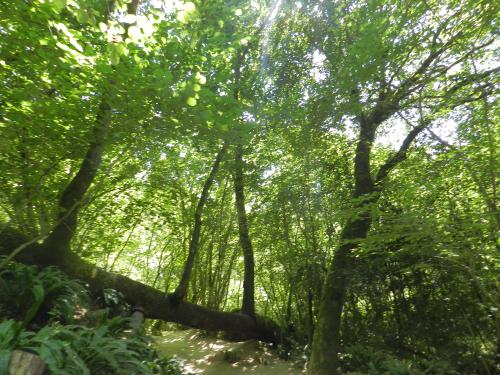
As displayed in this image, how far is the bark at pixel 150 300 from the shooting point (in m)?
4.07

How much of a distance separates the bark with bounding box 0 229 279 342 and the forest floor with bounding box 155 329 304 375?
333 millimetres

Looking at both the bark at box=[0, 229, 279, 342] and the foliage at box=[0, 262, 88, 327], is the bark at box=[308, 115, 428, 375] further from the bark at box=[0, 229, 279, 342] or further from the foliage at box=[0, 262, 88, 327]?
the foliage at box=[0, 262, 88, 327]

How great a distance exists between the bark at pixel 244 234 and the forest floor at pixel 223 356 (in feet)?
2.32

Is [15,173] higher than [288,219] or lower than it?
lower

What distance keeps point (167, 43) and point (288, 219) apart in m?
3.73

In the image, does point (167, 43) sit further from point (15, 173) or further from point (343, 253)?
point (343, 253)

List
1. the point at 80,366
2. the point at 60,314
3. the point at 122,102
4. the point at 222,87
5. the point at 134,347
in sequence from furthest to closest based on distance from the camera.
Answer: the point at 222,87 < the point at 60,314 < the point at 134,347 < the point at 122,102 < the point at 80,366

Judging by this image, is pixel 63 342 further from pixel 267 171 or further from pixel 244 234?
pixel 267 171

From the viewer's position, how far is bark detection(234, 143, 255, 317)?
217 inches

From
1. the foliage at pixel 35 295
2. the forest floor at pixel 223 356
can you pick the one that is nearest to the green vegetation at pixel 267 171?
the foliage at pixel 35 295

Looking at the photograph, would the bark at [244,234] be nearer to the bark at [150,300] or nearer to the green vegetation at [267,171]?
the green vegetation at [267,171]

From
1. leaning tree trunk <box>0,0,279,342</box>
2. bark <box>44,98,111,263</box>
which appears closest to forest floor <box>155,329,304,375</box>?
leaning tree trunk <box>0,0,279,342</box>

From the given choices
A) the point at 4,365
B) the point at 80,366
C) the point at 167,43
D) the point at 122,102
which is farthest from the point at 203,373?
the point at 167,43

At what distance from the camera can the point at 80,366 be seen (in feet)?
6.27
